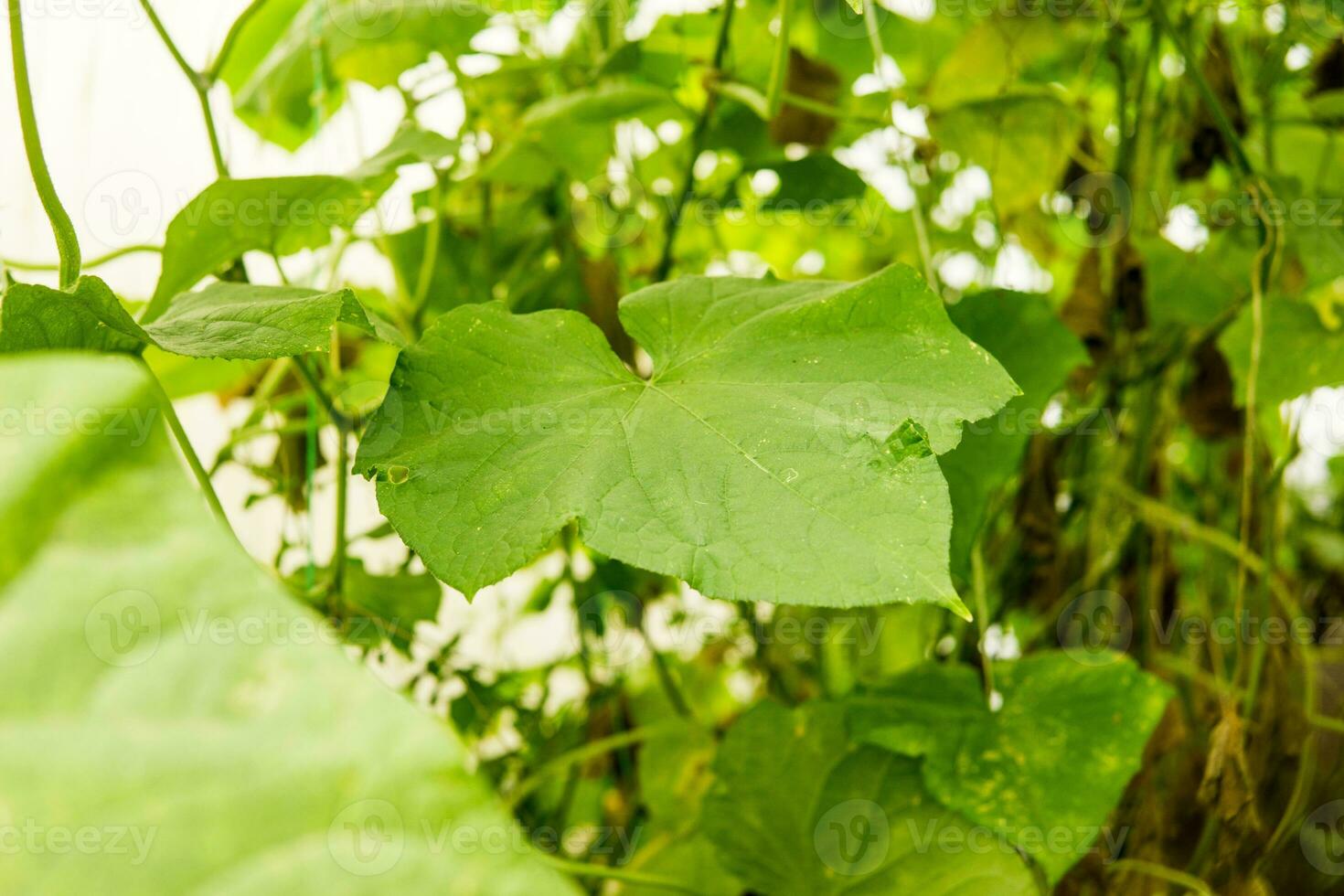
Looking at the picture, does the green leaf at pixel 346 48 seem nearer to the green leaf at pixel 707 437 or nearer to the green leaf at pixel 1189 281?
the green leaf at pixel 707 437

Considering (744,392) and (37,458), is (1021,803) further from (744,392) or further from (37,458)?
(37,458)

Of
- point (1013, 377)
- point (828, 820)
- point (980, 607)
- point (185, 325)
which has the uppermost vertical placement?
point (185, 325)

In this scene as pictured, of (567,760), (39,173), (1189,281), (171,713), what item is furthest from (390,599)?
(1189,281)

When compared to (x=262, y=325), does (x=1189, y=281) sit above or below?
below

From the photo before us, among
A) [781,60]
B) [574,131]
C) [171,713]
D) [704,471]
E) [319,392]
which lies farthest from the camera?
[574,131]

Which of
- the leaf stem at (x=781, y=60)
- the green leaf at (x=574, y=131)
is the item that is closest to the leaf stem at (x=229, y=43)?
the green leaf at (x=574, y=131)

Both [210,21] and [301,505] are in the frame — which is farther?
[210,21]

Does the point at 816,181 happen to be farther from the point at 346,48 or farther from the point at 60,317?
the point at 60,317

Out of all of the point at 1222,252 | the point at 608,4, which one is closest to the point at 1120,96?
the point at 1222,252
